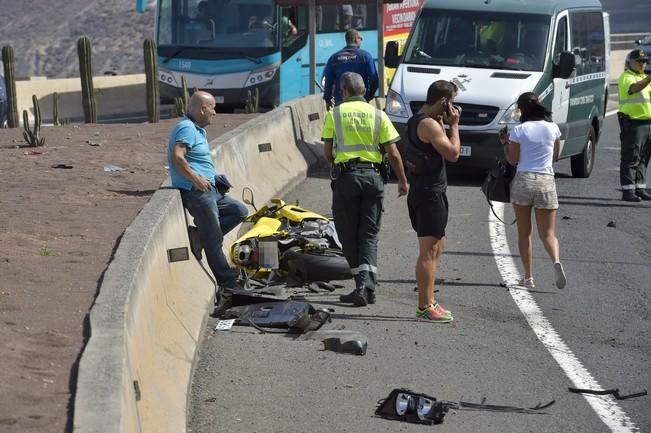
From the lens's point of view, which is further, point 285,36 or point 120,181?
point 285,36

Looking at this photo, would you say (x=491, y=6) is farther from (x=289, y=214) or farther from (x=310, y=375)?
(x=310, y=375)

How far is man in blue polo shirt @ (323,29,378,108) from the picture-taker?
17.4 meters

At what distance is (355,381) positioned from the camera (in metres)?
8.20

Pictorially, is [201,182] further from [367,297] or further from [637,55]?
[637,55]

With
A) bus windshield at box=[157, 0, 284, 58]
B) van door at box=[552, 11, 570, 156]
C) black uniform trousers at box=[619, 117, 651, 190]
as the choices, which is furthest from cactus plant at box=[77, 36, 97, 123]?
black uniform trousers at box=[619, 117, 651, 190]

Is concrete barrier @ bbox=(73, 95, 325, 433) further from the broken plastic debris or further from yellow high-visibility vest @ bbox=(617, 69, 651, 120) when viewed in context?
yellow high-visibility vest @ bbox=(617, 69, 651, 120)

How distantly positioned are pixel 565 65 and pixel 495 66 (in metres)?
1.00

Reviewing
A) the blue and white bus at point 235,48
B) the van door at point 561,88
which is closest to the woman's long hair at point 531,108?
the van door at point 561,88

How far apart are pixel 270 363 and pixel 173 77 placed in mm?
20619

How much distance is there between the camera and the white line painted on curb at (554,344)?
744 centimetres

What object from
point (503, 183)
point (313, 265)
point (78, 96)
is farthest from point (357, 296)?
point (78, 96)

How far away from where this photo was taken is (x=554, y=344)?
9.26 metres

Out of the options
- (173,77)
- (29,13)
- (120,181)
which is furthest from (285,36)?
(29,13)

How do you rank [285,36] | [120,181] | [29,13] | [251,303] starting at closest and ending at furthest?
[251,303] < [120,181] < [285,36] < [29,13]
